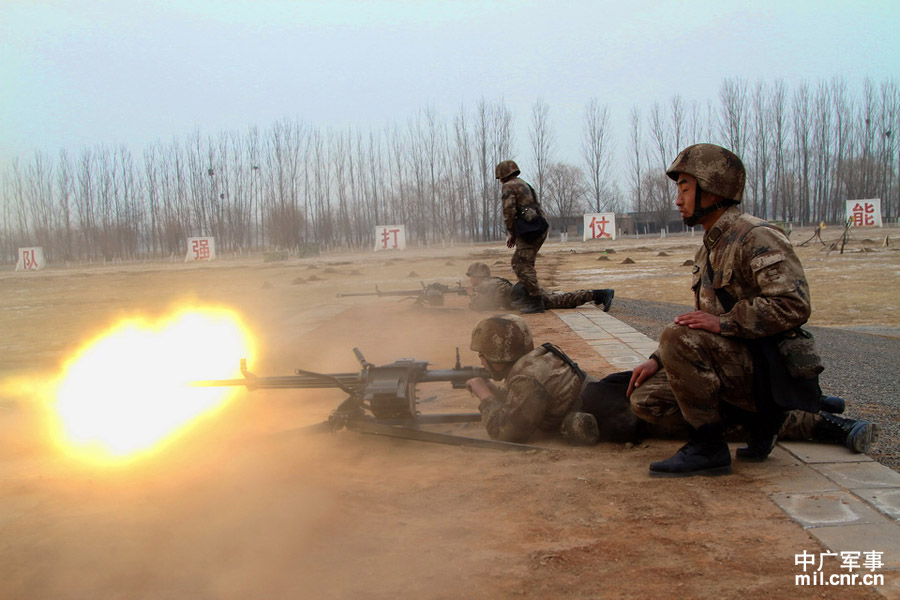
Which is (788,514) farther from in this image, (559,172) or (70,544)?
(559,172)

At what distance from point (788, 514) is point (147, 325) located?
12848 mm

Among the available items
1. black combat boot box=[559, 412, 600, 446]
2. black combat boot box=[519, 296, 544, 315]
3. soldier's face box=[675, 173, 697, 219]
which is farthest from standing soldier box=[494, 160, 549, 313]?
soldier's face box=[675, 173, 697, 219]

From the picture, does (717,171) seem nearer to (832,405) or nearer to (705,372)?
(705,372)

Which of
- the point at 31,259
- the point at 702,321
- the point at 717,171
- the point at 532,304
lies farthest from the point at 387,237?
the point at 702,321

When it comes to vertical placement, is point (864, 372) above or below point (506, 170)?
below

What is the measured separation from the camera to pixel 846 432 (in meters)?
4.03

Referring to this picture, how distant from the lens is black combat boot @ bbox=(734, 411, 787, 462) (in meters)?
3.84

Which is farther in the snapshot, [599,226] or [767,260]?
[599,226]

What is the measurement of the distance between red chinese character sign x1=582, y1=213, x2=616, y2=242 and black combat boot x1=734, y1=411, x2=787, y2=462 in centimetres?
4898

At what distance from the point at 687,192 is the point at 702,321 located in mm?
747

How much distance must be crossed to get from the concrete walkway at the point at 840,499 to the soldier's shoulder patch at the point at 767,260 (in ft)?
3.45

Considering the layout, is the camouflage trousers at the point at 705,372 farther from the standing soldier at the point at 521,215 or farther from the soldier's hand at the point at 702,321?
the standing soldier at the point at 521,215

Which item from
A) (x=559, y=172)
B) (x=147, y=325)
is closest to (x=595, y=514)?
(x=147, y=325)

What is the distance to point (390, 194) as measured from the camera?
212 ft
